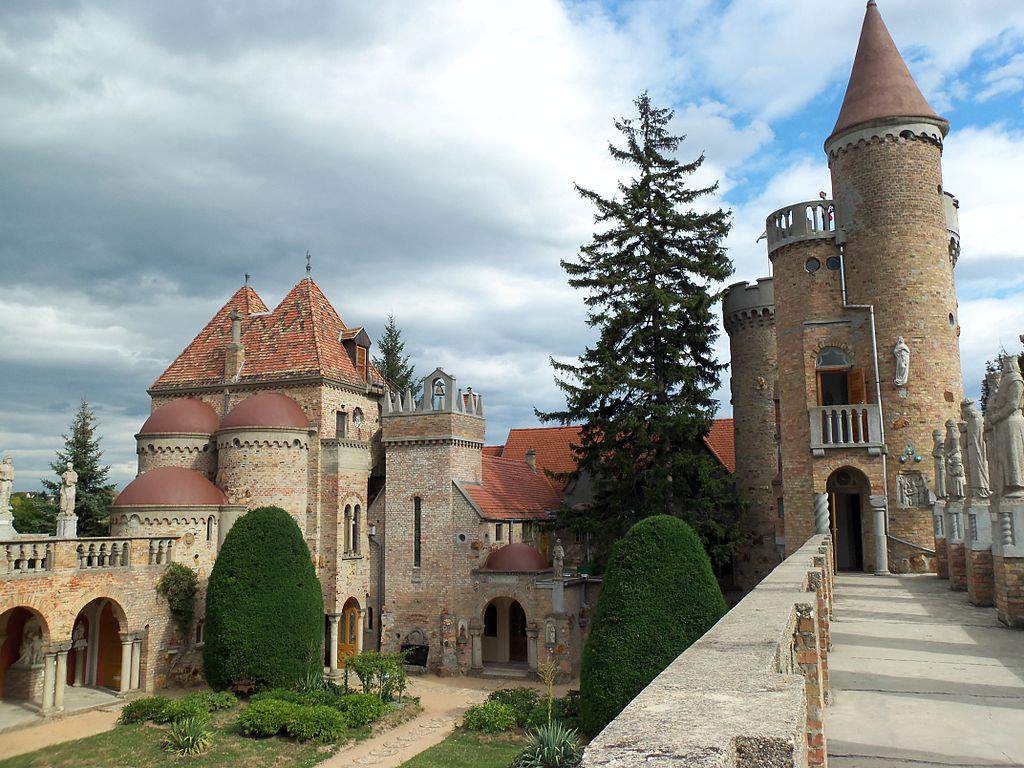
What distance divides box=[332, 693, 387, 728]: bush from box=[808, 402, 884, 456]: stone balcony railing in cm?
1515

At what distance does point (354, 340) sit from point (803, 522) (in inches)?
808

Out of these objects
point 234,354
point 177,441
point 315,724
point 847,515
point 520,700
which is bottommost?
point 520,700

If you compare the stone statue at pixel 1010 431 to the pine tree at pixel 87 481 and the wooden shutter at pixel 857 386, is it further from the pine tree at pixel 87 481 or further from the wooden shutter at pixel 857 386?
the pine tree at pixel 87 481

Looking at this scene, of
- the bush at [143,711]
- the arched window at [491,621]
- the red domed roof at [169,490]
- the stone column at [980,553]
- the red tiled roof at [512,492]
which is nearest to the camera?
the stone column at [980,553]

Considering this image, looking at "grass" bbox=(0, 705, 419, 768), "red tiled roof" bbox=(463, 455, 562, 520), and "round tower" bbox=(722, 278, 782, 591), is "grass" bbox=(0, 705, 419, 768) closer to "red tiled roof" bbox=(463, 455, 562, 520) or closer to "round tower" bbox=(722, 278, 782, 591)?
"red tiled roof" bbox=(463, 455, 562, 520)

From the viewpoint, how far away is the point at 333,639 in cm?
2945

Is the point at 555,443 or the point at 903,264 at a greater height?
the point at 903,264

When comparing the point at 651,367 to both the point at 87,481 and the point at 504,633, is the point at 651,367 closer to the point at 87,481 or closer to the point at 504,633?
the point at 504,633

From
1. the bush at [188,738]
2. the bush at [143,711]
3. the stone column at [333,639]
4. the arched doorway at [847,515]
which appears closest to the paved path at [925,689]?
the arched doorway at [847,515]

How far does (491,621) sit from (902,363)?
62.3 feet

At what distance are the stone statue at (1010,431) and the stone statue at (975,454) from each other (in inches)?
97.2

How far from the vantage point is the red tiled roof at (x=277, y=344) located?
32312mm

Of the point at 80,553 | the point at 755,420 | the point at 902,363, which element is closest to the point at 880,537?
the point at 902,363

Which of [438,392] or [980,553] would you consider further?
[438,392]
